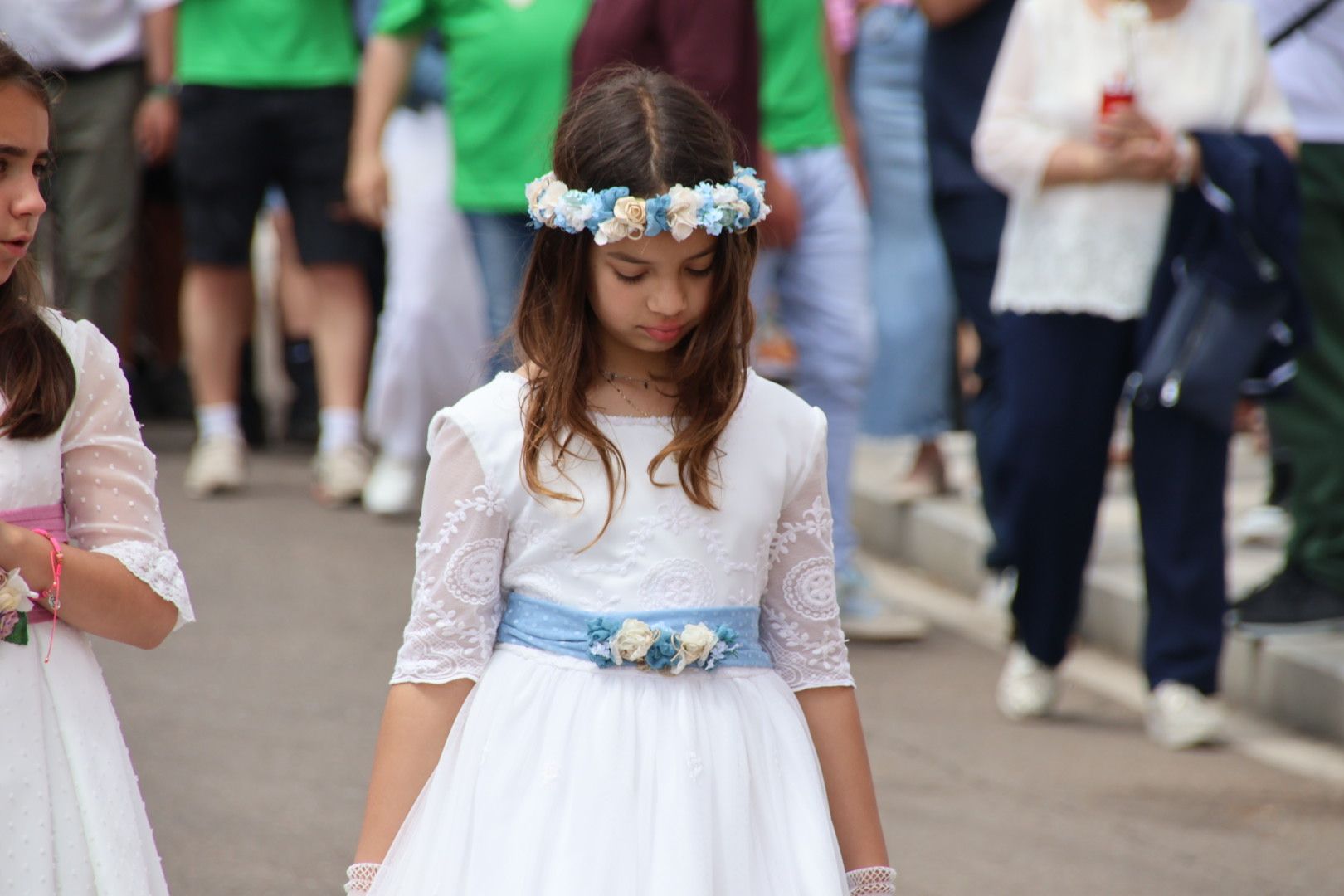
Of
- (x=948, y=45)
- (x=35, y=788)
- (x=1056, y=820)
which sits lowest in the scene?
(x=1056, y=820)

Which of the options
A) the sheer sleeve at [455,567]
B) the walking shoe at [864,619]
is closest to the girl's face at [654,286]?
the sheer sleeve at [455,567]

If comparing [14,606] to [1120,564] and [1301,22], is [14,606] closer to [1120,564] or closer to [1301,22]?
[1301,22]

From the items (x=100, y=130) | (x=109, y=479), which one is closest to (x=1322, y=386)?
(x=109, y=479)

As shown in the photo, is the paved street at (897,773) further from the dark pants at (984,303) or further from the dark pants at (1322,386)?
the dark pants at (1322,386)

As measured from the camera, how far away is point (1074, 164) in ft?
16.5

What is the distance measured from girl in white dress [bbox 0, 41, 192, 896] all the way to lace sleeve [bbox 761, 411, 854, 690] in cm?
77

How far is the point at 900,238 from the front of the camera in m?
7.42

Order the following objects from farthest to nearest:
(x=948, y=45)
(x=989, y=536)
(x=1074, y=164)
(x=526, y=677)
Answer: (x=989, y=536), (x=948, y=45), (x=1074, y=164), (x=526, y=677)

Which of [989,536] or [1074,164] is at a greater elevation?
[1074,164]

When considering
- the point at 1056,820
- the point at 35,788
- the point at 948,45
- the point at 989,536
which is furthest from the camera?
the point at 989,536

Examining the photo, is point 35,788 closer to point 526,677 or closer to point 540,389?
point 526,677

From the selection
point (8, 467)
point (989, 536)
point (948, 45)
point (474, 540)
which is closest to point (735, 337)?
point (474, 540)

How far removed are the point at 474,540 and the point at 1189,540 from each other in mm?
2938

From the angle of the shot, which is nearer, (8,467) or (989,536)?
(8,467)
